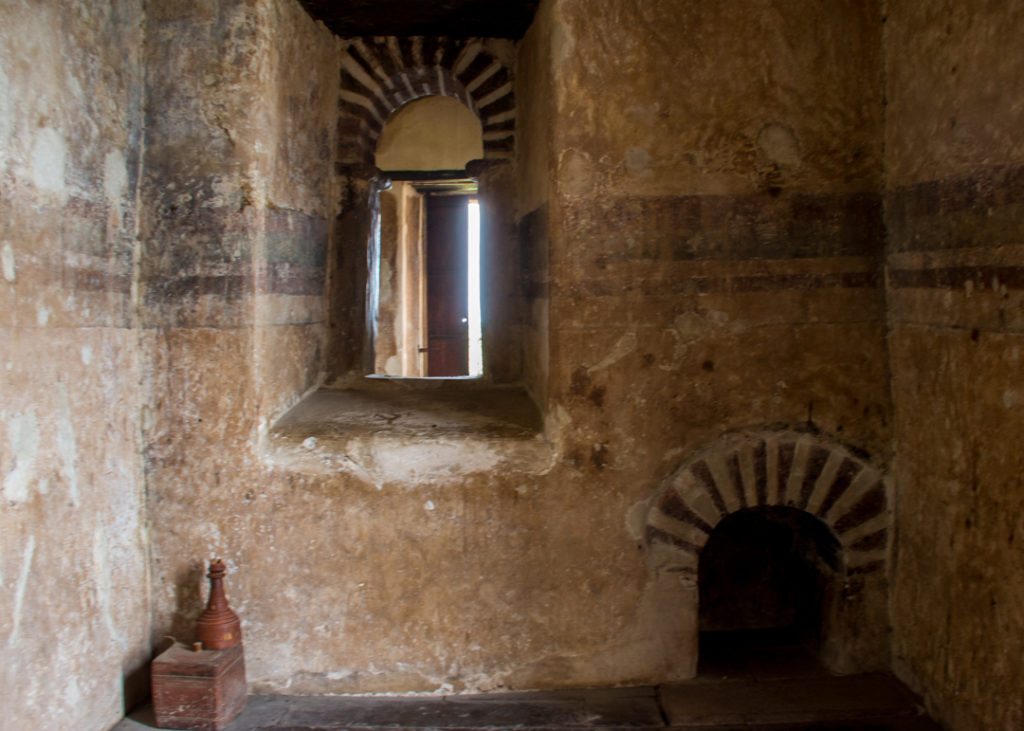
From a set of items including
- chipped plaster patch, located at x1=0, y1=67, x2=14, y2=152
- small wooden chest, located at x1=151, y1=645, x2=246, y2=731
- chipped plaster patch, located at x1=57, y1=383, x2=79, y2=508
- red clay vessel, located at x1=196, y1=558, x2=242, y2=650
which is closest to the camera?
chipped plaster patch, located at x1=0, y1=67, x2=14, y2=152

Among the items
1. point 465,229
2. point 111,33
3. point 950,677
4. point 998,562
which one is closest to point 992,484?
point 998,562

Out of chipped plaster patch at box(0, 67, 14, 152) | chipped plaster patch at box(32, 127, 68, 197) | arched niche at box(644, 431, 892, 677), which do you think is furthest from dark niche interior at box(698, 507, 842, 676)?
chipped plaster patch at box(0, 67, 14, 152)

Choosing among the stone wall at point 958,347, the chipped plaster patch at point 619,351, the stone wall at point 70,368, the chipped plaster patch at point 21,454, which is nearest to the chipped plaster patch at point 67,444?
the stone wall at point 70,368

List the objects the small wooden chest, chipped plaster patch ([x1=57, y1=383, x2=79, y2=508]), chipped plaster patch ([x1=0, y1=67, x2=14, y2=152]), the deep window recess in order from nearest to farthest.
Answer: chipped plaster patch ([x1=0, y1=67, x2=14, y2=152]), chipped plaster patch ([x1=57, y1=383, x2=79, y2=508]), the small wooden chest, the deep window recess

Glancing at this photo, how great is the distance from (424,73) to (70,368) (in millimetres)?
2262

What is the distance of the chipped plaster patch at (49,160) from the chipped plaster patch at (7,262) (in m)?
0.26

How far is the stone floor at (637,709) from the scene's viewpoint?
112 inches

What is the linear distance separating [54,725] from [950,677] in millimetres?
3048

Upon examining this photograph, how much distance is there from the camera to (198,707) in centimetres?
285

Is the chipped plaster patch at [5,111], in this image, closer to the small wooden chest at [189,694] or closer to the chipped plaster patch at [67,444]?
the chipped plaster patch at [67,444]

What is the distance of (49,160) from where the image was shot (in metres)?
2.56

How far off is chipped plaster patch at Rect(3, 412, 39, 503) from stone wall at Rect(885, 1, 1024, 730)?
306 cm

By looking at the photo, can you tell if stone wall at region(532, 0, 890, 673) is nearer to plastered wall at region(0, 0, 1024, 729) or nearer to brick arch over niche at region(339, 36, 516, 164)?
plastered wall at region(0, 0, 1024, 729)

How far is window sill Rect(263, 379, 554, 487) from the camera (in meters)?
3.10
